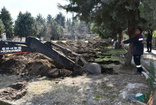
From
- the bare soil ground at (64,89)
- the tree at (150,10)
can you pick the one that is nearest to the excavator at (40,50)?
the bare soil ground at (64,89)

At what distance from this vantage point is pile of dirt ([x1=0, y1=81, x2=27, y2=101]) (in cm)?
459

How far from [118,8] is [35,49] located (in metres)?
3.85

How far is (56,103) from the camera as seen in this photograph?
420 cm

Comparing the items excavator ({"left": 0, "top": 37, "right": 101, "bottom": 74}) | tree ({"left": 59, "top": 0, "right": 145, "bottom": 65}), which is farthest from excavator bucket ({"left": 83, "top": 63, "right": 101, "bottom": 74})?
tree ({"left": 59, "top": 0, "right": 145, "bottom": 65})

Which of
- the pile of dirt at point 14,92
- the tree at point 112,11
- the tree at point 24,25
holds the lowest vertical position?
the pile of dirt at point 14,92

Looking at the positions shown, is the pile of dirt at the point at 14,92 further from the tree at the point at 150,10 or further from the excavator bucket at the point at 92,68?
the tree at the point at 150,10

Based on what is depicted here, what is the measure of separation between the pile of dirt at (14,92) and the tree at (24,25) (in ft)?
138

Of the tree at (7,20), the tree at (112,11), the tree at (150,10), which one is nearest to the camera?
the tree at (150,10)

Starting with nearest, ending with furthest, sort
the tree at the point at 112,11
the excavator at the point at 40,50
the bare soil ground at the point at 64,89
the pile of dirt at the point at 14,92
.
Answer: the bare soil ground at the point at 64,89
the pile of dirt at the point at 14,92
the tree at the point at 112,11
the excavator at the point at 40,50

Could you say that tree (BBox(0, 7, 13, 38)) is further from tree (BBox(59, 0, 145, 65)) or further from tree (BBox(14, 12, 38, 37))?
tree (BBox(59, 0, 145, 65))

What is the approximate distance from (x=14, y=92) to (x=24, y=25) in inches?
1700

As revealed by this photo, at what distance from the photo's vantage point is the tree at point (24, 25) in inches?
1768

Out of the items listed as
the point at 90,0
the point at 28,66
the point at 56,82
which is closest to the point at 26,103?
the point at 56,82

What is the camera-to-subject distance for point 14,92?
4.91 meters
